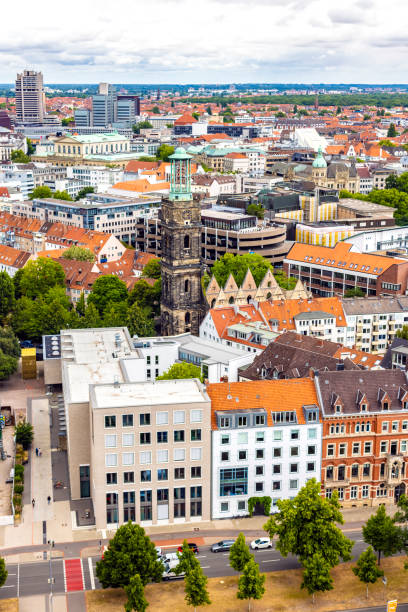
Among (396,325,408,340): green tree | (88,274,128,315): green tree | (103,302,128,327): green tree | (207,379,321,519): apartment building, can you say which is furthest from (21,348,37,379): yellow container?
(396,325,408,340): green tree

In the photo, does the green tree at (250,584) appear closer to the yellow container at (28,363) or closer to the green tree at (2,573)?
the green tree at (2,573)

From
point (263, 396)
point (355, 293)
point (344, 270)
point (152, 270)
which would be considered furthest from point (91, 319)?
point (263, 396)

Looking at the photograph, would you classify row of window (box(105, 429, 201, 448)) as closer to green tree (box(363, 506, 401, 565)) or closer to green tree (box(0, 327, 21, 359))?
green tree (box(363, 506, 401, 565))

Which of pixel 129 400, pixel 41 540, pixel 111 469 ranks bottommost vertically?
pixel 41 540

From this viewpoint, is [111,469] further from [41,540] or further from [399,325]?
[399,325]

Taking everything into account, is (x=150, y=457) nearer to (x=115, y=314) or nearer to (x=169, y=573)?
(x=169, y=573)

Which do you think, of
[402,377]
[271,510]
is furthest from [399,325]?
[271,510]

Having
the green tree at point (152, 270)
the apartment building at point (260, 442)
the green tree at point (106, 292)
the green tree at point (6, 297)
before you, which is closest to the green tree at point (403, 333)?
the apartment building at point (260, 442)
